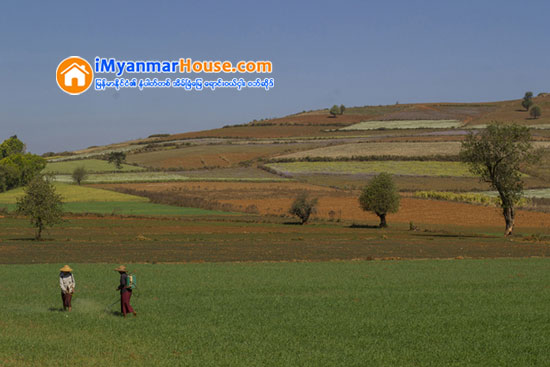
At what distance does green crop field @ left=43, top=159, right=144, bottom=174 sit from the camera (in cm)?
15550

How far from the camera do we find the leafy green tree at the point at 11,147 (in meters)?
174

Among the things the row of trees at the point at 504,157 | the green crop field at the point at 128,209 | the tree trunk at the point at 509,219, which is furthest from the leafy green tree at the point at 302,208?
the tree trunk at the point at 509,219

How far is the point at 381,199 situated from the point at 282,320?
6340 cm

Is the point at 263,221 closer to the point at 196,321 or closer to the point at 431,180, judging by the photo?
the point at 431,180

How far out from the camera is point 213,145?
621 ft

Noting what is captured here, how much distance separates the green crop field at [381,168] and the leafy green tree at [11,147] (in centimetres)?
7083

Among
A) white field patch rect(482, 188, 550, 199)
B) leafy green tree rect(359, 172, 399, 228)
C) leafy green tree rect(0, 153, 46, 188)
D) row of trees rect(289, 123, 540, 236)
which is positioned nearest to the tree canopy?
leafy green tree rect(0, 153, 46, 188)

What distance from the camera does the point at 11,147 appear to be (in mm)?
176875

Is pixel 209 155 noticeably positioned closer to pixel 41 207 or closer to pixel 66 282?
pixel 41 207

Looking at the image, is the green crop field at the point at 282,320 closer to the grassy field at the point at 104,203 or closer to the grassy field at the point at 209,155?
the grassy field at the point at 104,203

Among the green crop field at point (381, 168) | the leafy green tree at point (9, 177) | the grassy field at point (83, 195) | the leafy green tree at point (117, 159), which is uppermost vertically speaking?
the leafy green tree at point (117, 159)

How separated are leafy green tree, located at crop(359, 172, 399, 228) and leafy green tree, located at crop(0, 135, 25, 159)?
117318 mm

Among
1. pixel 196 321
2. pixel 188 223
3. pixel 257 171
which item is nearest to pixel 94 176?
pixel 257 171

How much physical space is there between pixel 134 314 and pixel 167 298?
499 cm
